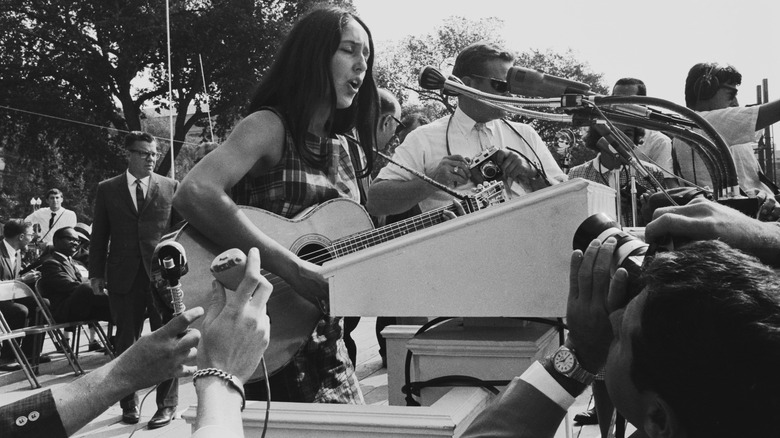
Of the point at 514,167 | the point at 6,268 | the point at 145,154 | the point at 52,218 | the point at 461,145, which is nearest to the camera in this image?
the point at 514,167

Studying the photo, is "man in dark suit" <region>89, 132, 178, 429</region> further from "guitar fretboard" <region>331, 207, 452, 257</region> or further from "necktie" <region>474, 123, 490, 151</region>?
"guitar fretboard" <region>331, 207, 452, 257</region>

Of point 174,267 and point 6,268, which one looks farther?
point 6,268

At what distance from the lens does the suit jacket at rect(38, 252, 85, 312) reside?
767 centimetres

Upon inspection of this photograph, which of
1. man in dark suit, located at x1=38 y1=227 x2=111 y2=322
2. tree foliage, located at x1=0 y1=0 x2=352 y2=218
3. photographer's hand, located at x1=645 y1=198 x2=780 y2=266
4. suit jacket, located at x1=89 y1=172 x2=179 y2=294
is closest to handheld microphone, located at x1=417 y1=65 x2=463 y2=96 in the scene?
photographer's hand, located at x1=645 y1=198 x2=780 y2=266

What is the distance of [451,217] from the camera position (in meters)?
2.06

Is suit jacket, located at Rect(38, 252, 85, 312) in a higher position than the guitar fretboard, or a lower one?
lower

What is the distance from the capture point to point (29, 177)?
134 feet

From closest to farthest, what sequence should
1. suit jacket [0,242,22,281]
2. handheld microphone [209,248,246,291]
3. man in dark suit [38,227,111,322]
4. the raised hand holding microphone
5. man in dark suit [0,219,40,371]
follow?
the raised hand holding microphone, handheld microphone [209,248,246,291], man in dark suit [38,227,111,322], man in dark suit [0,219,40,371], suit jacket [0,242,22,281]

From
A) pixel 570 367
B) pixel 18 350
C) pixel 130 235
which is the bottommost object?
pixel 18 350

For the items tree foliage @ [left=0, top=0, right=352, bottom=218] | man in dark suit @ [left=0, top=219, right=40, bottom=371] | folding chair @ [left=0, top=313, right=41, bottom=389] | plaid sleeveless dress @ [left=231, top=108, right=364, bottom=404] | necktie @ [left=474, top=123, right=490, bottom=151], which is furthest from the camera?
tree foliage @ [left=0, top=0, right=352, bottom=218]

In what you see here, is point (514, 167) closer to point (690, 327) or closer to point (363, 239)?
point (363, 239)

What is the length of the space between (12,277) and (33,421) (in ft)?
28.0

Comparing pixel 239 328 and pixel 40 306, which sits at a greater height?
pixel 239 328

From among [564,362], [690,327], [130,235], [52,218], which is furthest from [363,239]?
[52,218]
